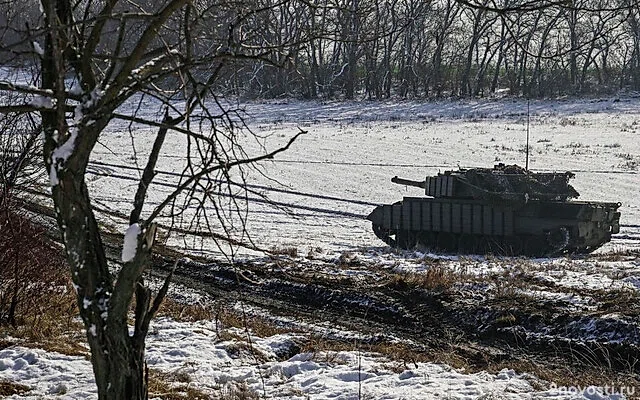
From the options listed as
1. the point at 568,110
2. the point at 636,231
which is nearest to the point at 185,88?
the point at 636,231

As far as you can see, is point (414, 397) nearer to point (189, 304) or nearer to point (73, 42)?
point (73, 42)

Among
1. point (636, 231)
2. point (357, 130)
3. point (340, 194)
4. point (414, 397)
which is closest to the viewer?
point (414, 397)

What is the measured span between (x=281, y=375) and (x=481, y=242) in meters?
11.0

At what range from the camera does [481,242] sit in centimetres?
1841

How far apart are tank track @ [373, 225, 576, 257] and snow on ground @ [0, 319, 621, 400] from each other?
9541 millimetres

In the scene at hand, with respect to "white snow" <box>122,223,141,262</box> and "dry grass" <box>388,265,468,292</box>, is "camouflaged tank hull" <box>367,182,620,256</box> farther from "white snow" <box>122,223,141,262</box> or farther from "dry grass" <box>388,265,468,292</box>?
"white snow" <box>122,223,141,262</box>

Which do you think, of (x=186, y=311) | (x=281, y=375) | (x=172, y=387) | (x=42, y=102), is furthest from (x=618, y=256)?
(x=42, y=102)

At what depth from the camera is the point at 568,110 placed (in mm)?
43906

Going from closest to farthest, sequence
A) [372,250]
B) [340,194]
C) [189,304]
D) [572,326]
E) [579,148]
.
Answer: [572,326] → [189,304] → [372,250] → [340,194] → [579,148]

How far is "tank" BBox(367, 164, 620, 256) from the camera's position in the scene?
57.9ft

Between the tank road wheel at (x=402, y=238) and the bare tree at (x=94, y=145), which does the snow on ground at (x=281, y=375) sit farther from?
the tank road wheel at (x=402, y=238)

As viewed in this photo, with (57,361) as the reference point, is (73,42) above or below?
above

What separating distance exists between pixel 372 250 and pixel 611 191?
11.7 meters

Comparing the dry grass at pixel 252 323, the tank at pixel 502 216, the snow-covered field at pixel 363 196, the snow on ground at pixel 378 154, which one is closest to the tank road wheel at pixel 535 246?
the tank at pixel 502 216
